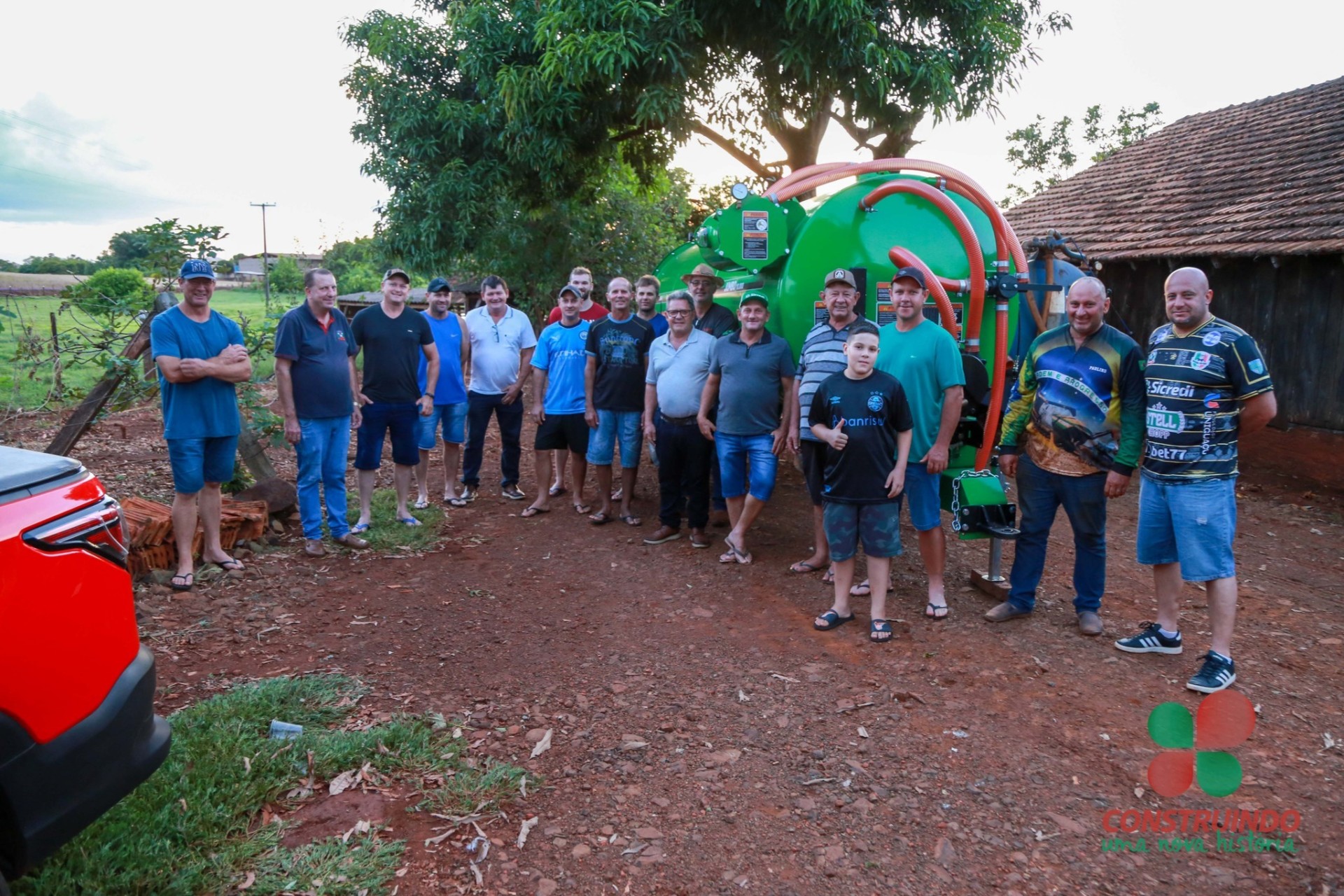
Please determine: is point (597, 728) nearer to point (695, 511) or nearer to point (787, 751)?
point (787, 751)

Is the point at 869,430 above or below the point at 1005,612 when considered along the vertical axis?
above

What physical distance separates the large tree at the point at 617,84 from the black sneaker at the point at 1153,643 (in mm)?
6984

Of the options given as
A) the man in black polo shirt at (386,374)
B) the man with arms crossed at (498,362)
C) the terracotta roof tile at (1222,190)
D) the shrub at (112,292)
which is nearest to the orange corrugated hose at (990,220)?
the man with arms crossed at (498,362)

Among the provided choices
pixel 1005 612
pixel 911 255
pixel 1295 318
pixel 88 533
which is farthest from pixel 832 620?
pixel 1295 318

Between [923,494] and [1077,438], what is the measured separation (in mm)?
838

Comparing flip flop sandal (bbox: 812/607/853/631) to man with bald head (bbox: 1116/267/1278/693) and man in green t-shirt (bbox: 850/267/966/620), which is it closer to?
man in green t-shirt (bbox: 850/267/966/620)

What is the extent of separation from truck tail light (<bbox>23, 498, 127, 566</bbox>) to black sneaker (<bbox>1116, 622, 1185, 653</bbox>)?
175 inches

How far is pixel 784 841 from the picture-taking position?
3.06 metres

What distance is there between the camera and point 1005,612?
4.97 m

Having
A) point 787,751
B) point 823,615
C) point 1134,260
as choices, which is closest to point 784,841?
point 787,751

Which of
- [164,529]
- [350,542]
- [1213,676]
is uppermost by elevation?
[164,529]

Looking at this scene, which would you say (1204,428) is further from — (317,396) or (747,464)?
(317,396)

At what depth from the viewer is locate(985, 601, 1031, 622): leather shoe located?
4.96 m

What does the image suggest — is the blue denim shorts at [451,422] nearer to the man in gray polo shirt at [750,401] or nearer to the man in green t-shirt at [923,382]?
the man in gray polo shirt at [750,401]
